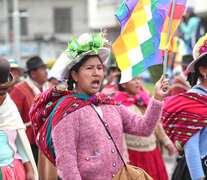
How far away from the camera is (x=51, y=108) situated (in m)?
3.50

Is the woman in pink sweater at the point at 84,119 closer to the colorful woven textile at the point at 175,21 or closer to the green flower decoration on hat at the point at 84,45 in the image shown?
the green flower decoration on hat at the point at 84,45

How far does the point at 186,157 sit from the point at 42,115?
4.31ft

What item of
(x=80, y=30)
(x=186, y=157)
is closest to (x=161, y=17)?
(x=186, y=157)

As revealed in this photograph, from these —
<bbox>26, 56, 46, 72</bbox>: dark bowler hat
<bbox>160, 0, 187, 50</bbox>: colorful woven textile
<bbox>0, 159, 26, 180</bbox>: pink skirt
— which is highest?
<bbox>160, 0, 187, 50</bbox>: colorful woven textile

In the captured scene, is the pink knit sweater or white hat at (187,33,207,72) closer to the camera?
the pink knit sweater

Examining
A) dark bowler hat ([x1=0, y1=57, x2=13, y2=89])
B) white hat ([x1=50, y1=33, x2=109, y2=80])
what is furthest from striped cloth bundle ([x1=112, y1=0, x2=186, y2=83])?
dark bowler hat ([x1=0, y1=57, x2=13, y2=89])

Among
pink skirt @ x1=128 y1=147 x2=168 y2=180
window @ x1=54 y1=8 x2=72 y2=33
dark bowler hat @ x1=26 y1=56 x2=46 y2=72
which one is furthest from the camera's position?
window @ x1=54 y1=8 x2=72 y2=33

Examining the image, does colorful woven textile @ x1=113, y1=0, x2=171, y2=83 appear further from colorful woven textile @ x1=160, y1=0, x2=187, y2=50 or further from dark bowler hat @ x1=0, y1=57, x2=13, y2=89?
dark bowler hat @ x1=0, y1=57, x2=13, y2=89

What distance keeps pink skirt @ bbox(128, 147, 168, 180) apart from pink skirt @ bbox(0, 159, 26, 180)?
5.91 ft

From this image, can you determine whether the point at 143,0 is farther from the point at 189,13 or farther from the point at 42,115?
the point at 189,13

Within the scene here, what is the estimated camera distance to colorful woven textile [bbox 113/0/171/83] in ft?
11.8

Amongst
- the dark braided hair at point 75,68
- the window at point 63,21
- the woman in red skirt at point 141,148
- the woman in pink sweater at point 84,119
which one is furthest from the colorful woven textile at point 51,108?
the window at point 63,21

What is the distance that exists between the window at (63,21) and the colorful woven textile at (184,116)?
33171 mm

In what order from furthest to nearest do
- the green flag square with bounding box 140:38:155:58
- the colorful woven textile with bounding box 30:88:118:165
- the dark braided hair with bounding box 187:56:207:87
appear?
the dark braided hair with bounding box 187:56:207:87
the green flag square with bounding box 140:38:155:58
the colorful woven textile with bounding box 30:88:118:165
